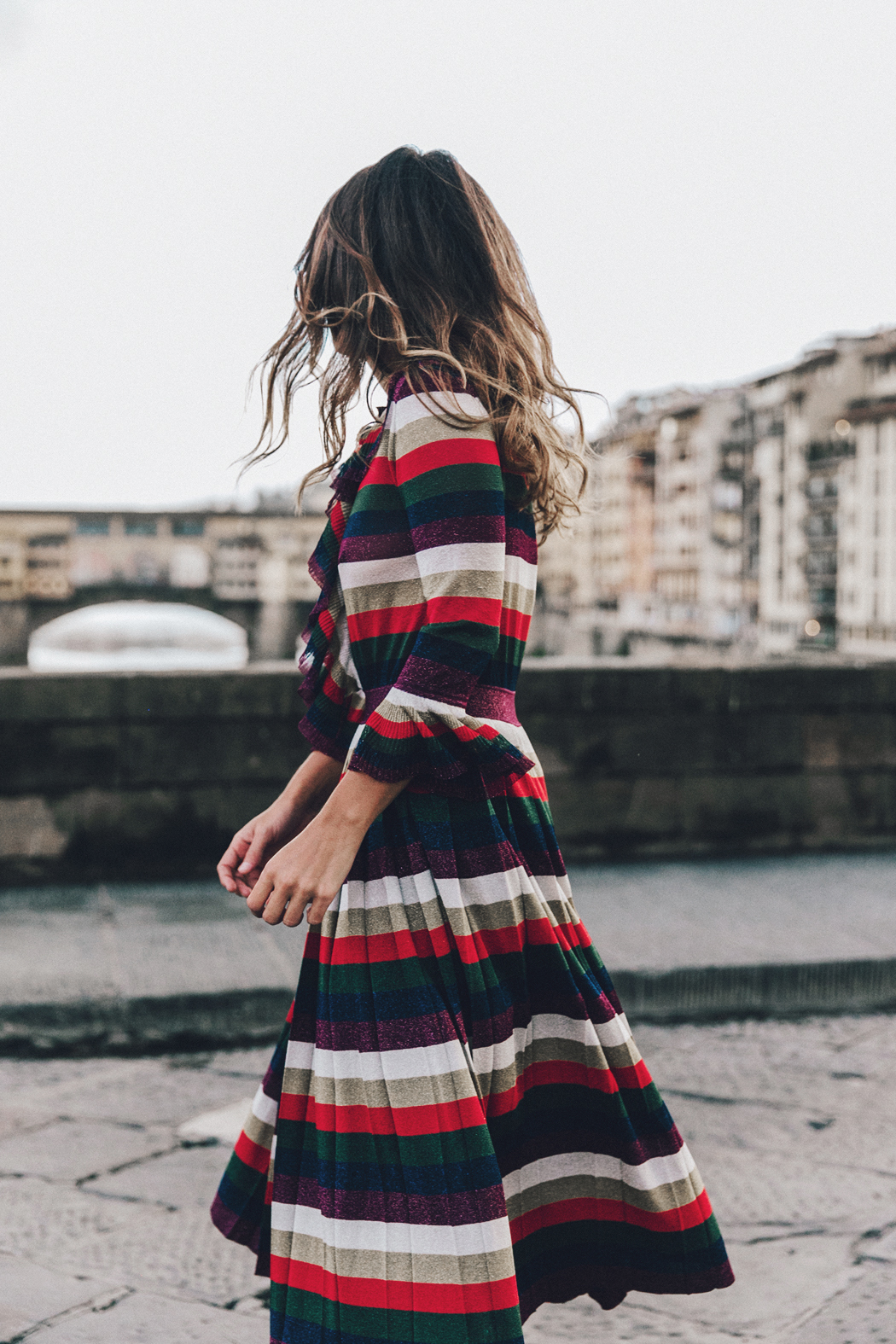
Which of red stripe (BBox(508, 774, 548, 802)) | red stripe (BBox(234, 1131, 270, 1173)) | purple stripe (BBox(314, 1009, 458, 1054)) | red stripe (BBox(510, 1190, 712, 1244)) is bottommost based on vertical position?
red stripe (BBox(510, 1190, 712, 1244))

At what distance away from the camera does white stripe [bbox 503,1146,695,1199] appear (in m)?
1.57

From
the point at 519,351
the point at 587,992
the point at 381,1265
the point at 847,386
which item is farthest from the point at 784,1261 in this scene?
the point at 847,386

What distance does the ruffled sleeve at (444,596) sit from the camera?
1395mm

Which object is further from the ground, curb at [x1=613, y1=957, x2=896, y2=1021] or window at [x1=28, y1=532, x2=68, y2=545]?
window at [x1=28, y1=532, x2=68, y2=545]

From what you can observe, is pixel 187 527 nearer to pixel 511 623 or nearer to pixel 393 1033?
pixel 511 623

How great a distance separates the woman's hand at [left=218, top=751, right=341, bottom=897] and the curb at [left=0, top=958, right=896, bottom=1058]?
231 centimetres

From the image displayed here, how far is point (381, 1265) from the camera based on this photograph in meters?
1.36

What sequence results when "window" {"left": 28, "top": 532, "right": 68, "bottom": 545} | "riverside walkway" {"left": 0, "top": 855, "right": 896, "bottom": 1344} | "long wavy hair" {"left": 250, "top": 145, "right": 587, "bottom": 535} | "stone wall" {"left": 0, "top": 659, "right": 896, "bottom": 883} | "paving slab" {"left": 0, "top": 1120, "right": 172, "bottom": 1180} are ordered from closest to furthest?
"long wavy hair" {"left": 250, "top": 145, "right": 587, "bottom": 535} → "riverside walkway" {"left": 0, "top": 855, "right": 896, "bottom": 1344} → "paving slab" {"left": 0, "top": 1120, "right": 172, "bottom": 1180} → "stone wall" {"left": 0, "top": 659, "right": 896, "bottom": 883} → "window" {"left": 28, "top": 532, "right": 68, "bottom": 545}

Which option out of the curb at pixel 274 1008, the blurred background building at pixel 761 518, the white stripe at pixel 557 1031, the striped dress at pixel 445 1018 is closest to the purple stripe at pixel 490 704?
the striped dress at pixel 445 1018

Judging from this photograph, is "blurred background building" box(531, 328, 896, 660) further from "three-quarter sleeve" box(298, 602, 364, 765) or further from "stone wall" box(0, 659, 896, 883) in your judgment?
"three-quarter sleeve" box(298, 602, 364, 765)

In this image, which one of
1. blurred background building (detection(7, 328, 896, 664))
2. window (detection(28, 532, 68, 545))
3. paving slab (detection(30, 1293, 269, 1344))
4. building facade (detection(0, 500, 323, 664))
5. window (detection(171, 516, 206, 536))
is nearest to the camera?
paving slab (detection(30, 1293, 269, 1344))

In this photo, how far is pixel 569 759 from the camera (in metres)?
5.89

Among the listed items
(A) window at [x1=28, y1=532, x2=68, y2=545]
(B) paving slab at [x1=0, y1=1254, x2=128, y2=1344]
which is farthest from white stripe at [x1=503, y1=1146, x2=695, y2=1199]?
(A) window at [x1=28, y1=532, x2=68, y2=545]

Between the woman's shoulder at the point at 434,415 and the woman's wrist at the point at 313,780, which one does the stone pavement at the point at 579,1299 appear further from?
the woman's shoulder at the point at 434,415
